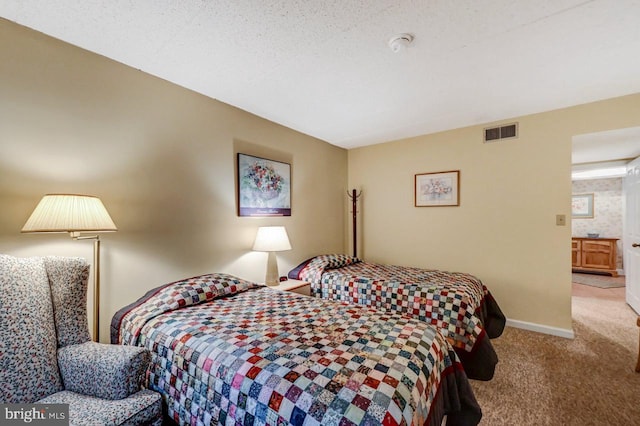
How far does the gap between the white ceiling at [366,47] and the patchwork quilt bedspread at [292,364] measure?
164 centimetres

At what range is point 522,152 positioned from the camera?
119 inches

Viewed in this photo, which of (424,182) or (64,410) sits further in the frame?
(424,182)

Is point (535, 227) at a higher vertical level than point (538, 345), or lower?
higher

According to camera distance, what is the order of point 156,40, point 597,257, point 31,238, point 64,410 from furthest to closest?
point 597,257 → point 156,40 → point 31,238 → point 64,410

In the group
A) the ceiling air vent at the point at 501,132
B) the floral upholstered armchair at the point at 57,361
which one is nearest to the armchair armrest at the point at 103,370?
the floral upholstered armchair at the point at 57,361

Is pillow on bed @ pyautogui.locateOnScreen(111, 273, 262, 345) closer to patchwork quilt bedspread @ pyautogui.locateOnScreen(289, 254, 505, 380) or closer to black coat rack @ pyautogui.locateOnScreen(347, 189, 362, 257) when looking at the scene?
patchwork quilt bedspread @ pyautogui.locateOnScreen(289, 254, 505, 380)

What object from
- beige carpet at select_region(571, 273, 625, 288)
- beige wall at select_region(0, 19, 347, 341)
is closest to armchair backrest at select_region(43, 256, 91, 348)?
beige wall at select_region(0, 19, 347, 341)

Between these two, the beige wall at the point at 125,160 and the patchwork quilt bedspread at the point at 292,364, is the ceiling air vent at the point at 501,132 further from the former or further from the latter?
the patchwork quilt bedspread at the point at 292,364

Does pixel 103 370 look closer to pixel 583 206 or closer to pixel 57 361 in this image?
pixel 57 361

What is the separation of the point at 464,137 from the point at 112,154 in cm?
357

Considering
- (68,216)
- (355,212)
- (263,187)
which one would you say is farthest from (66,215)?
(355,212)

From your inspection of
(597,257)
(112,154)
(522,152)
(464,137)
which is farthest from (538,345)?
(597,257)

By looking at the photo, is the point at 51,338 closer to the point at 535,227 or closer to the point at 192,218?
the point at 192,218

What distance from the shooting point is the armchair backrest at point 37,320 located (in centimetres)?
117
